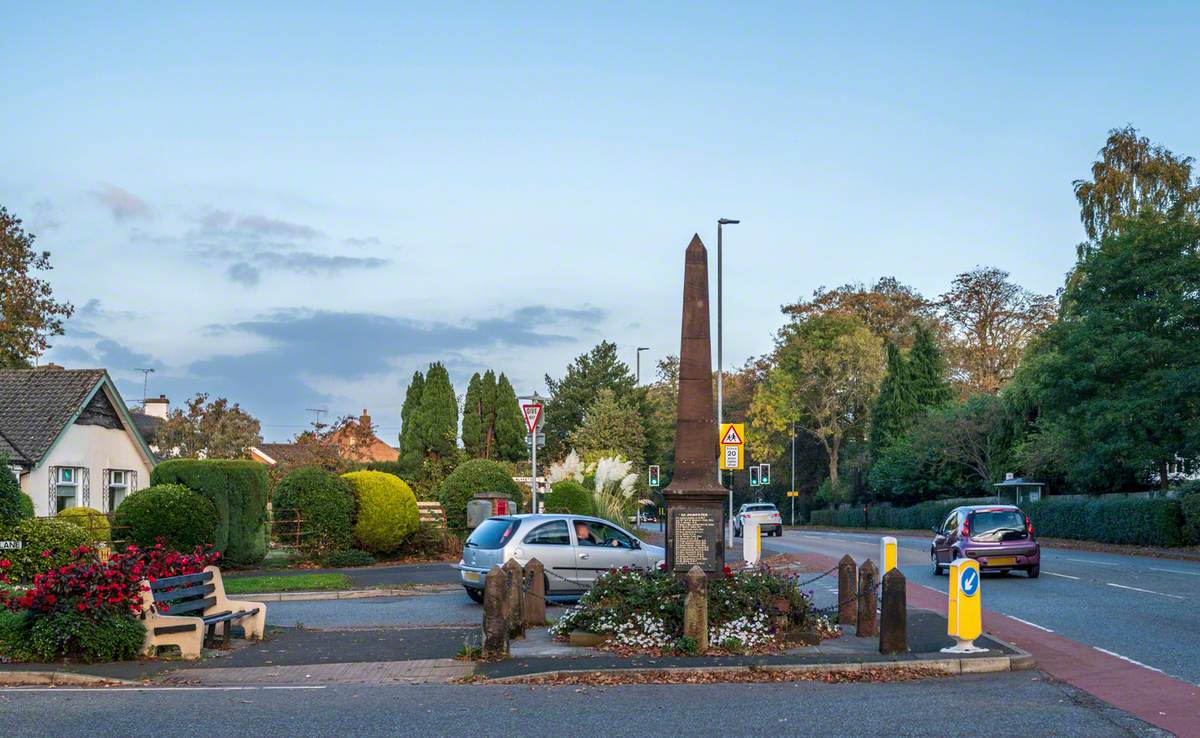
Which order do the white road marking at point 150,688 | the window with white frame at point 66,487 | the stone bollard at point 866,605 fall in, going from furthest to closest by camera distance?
the window with white frame at point 66,487 → the stone bollard at point 866,605 → the white road marking at point 150,688

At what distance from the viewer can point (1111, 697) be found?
35.6 ft

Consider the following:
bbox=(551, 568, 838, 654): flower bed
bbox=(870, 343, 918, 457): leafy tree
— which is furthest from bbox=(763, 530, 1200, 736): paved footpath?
bbox=(870, 343, 918, 457): leafy tree

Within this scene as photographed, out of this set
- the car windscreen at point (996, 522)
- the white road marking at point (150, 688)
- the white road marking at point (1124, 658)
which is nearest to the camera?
the white road marking at point (150, 688)

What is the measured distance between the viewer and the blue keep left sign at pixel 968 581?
12812 mm

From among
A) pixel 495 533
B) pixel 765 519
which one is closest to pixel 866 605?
pixel 495 533

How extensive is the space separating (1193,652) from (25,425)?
90.3ft

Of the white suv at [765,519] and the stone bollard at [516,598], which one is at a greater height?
the stone bollard at [516,598]

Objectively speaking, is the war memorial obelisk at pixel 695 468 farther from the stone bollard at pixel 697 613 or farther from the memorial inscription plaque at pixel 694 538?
the stone bollard at pixel 697 613

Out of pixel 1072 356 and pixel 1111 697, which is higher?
pixel 1072 356

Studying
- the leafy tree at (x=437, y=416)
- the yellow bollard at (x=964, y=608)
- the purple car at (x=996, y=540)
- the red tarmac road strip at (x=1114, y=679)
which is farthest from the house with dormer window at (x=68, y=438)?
the leafy tree at (x=437, y=416)

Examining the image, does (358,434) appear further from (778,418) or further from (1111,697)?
(1111,697)

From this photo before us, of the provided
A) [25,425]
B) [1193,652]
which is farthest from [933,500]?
[1193,652]

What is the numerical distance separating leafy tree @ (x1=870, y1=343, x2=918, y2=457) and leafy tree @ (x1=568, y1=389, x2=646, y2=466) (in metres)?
15.1

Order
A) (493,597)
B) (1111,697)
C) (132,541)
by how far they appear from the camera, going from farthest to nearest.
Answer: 1. (132,541)
2. (493,597)
3. (1111,697)
